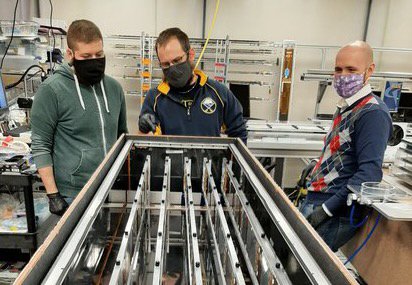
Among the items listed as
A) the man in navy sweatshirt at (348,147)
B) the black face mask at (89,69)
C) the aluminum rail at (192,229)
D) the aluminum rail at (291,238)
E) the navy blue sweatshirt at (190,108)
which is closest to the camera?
the aluminum rail at (291,238)

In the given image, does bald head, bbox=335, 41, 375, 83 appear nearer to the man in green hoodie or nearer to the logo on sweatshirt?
the logo on sweatshirt

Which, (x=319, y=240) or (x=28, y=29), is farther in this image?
(x=28, y=29)

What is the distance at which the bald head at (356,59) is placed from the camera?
1477 millimetres

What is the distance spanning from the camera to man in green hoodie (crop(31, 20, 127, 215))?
1.39m

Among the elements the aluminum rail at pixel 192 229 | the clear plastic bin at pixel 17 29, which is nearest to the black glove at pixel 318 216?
the aluminum rail at pixel 192 229

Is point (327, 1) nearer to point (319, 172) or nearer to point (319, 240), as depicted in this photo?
point (319, 172)

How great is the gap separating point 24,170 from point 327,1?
4.11 metres

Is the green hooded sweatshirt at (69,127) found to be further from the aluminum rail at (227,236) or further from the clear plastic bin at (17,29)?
the clear plastic bin at (17,29)

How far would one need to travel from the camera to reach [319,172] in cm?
159

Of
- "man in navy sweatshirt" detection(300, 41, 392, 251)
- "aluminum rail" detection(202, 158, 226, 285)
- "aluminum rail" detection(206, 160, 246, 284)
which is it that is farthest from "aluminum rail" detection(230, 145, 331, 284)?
"man in navy sweatshirt" detection(300, 41, 392, 251)

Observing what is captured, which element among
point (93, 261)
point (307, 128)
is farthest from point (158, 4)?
point (93, 261)

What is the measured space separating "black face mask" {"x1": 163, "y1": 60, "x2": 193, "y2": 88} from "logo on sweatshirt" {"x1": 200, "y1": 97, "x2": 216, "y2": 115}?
0.47 ft

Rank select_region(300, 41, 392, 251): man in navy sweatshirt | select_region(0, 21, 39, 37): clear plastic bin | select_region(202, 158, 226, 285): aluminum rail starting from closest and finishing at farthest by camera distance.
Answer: select_region(202, 158, 226, 285): aluminum rail, select_region(300, 41, 392, 251): man in navy sweatshirt, select_region(0, 21, 39, 37): clear plastic bin

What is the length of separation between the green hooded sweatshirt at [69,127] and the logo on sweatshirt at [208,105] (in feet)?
1.53
